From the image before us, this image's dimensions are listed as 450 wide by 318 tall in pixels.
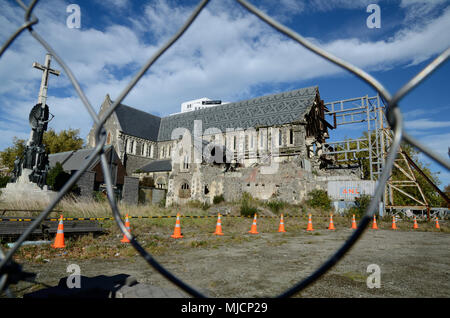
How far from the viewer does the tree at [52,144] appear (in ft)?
139

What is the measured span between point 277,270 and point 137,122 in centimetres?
4098

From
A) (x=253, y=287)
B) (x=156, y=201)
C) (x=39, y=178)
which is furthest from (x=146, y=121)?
(x=253, y=287)

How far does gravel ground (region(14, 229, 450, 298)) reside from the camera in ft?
12.8

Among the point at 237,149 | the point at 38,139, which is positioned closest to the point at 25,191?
the point at 38,139

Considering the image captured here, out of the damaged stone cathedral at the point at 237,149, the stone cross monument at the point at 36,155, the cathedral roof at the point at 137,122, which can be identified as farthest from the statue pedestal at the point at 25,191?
the cathedral roof at the point at 137,122

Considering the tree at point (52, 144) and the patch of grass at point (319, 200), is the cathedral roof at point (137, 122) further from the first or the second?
the patch of grass at point (319, 200)

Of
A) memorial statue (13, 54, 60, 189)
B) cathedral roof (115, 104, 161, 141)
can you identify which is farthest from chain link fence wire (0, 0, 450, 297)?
cathedral roof (115, 104, 161, 141)

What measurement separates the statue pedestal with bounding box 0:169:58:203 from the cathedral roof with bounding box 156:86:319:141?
2366cm

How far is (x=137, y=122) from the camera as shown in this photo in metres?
42.6

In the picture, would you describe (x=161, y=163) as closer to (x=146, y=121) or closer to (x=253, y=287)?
(x=146, y=121)
